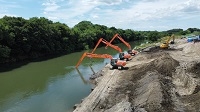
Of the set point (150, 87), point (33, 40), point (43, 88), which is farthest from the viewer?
point (33, 40)

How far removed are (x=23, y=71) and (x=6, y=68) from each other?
4.22 m

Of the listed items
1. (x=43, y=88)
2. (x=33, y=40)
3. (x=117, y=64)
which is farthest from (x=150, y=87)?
(x=33, y=40)

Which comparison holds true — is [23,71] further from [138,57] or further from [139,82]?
[139,82]

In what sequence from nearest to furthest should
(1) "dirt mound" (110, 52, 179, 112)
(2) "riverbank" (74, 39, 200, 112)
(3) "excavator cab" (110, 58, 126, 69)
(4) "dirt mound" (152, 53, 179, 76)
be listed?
(1) "dirt mound" (110, 52, 179, 112) → (2) "riverbank" (74, 39, 200, 112) → (4) "dirt mound" (152, 53, 179, 76) → (3) "excavator cab" (110, 58, 126, 69)

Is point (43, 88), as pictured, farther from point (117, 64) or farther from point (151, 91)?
point (151, 91)

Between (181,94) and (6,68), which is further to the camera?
(6,68)

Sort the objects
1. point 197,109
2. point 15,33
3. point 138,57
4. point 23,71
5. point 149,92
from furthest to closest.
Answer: point 15,33 < point 23,71 < point 138,57 < point 149,92 < point 197,109

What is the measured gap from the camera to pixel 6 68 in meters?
52.6

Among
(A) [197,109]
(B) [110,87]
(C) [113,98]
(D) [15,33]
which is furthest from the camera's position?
(D) [15,33]

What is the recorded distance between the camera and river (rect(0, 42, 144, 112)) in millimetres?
28750

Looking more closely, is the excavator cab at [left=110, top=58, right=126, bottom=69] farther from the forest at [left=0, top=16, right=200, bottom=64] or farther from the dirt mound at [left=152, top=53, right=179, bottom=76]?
the forest at [left=0, top=16, right=200, bottom=64]

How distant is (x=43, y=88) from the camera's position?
36.7 m

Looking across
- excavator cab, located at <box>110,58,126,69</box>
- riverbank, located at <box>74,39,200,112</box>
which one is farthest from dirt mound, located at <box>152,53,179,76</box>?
excavator cab, located at <box>110,58,126,69</box>

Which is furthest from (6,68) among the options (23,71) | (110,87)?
(110,87)
